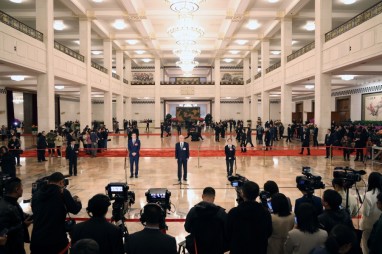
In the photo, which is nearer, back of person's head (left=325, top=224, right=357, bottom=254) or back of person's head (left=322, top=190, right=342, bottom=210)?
back of person's head (left=325, top=224, right=357, bottom=254)

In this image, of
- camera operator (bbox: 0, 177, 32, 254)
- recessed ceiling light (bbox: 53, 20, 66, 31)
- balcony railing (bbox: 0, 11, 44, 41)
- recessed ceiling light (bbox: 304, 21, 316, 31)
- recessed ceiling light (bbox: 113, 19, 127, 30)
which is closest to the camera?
camera operator (bbox: 0, 177, 32, 254)

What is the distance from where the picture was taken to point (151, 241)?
233 cm

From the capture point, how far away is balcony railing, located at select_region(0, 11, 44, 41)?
1174 cm

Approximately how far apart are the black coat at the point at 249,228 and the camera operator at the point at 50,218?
1.81 meters

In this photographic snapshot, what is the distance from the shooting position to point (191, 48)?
65.1 feet

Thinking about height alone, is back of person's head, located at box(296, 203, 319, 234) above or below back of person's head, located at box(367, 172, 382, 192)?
below

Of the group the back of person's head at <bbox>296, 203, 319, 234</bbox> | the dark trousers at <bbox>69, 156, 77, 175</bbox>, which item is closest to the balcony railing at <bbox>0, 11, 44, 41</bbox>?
the dark trousers at <bbox>69, 156, 77, 175</bbox>

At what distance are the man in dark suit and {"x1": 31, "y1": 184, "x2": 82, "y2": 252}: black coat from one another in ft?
4.15

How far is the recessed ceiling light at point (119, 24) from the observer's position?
22086mm

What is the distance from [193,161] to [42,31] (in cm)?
1038

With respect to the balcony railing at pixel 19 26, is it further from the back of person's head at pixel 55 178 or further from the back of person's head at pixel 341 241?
the back of person's head at pixel 341 241

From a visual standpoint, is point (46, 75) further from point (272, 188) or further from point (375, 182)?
point (375, 182)

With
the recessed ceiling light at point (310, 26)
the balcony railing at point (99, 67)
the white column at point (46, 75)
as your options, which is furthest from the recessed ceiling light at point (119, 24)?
the recessed ceiling light at point (310, 26)

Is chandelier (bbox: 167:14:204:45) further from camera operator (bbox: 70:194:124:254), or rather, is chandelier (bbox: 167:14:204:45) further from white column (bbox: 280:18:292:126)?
camera operator (bbox: 70:194:124:254)
